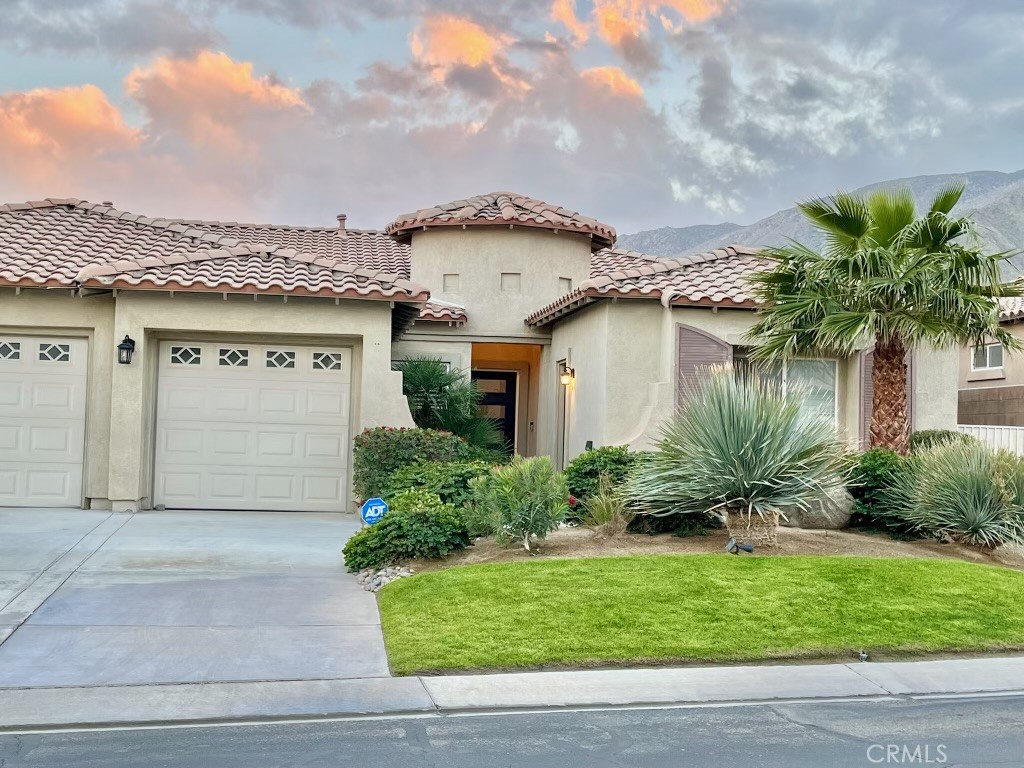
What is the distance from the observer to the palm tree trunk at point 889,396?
43.1ft

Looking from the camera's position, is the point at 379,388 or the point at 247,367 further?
the point at 247,367

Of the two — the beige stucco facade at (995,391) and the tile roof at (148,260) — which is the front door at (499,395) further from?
the beige stucco facade at (995,391)

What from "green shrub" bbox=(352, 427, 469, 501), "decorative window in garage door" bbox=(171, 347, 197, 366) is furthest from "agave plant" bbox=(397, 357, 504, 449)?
"decorative window in garage door" bbox=(171, 347, 197, 366)

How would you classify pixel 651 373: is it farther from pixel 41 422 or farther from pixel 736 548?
pixel 41 422

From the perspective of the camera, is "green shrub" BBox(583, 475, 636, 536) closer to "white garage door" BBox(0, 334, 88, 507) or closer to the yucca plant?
the yucca plant

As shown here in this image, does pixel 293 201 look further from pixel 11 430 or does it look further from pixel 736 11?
pixel 11 430

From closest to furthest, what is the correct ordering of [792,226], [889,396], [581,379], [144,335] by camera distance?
[889,396] → [144,335] → [581,379] → [792,226]

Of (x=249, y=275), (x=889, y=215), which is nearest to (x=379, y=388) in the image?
(x=249, y=275)

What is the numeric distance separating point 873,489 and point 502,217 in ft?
32.8

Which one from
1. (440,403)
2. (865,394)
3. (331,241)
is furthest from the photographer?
(331,241)

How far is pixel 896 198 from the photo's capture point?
1352 centimetres

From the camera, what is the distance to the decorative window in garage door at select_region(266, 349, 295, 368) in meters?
15.6

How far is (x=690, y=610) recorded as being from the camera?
27.6ft

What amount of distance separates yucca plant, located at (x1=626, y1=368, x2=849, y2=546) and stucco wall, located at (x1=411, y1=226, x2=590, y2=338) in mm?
9387
